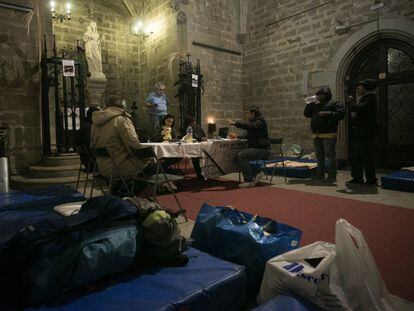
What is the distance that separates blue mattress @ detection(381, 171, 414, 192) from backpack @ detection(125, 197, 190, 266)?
3830 mm

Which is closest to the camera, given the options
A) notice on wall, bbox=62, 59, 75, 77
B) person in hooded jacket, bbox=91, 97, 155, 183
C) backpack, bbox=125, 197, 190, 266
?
backpack, bbox=125, 197, 190, 266

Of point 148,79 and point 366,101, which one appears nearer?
point 366,101

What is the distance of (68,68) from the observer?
5480 mm

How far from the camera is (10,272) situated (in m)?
1.36

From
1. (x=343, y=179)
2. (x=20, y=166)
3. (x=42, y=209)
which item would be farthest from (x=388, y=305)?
(x=20, y=166)

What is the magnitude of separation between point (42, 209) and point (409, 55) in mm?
6632

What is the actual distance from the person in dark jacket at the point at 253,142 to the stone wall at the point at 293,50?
122 inches

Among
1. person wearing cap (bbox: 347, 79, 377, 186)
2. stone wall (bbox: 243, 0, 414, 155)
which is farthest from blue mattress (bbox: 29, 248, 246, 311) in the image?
stone wall (bbox: 243, 0, 414, 155)

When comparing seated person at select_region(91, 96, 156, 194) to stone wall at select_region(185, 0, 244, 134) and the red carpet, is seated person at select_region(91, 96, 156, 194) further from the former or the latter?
stone wall at select_region(185, 0, 244, 134)

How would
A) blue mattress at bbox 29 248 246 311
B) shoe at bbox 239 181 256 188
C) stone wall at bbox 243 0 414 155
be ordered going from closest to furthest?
blue mattress at bbox 29 248 246 311
shoe at bbox 239 181 256 188
stone wall at bbox 243 0 414 155

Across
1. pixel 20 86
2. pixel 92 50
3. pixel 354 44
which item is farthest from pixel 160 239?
pixel 92 50

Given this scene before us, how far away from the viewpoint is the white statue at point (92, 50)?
29.2ft

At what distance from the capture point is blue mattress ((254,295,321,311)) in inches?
53.9

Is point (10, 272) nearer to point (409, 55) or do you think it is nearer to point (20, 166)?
point (20, 166)
